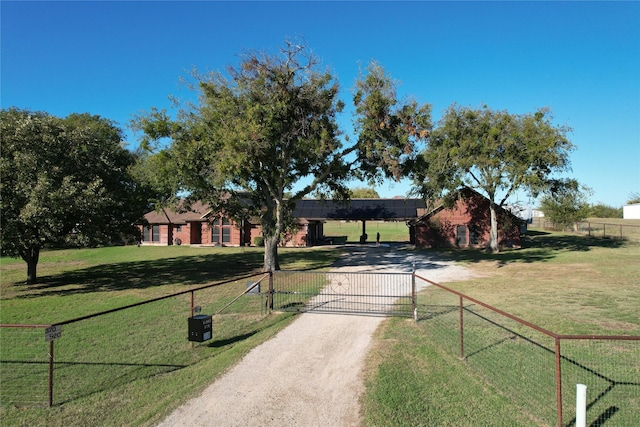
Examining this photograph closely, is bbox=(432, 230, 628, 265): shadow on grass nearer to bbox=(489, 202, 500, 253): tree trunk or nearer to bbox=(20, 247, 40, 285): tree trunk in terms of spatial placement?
bbox=(489, 202, 500, 253): tree trunk

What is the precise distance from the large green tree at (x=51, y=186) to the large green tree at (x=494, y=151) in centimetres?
2121

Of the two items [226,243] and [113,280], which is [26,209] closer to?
[113,280]

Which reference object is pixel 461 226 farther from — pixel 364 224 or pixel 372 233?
pixel 372 233

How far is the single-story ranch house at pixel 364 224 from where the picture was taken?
39.4 metres

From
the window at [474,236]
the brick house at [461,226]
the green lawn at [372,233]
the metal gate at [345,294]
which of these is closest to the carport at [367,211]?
the brick house at [461,226]

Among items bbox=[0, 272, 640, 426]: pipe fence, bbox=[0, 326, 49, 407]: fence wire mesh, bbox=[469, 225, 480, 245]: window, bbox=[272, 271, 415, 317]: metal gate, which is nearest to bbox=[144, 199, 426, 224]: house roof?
bbox=[469, 225, 480, 245]: window

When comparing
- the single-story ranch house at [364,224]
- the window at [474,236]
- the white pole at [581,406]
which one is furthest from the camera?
the window at [474,236]

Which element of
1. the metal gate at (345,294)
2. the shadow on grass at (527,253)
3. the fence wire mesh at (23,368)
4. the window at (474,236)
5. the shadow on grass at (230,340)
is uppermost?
the window at (474,236)

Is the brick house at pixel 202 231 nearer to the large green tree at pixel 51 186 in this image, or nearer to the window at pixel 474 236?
the window at pixel 474 236

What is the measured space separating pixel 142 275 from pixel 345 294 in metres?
15.5

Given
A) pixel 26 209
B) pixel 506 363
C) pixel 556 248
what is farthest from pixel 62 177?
pixel 556 248

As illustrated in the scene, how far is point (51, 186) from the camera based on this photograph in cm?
1706

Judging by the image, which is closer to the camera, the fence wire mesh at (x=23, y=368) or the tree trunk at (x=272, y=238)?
the fence wire mesh at (x=23, y=368)

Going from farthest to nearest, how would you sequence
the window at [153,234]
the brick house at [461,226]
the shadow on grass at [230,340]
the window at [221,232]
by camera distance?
the window at [153,234] < the window at [221,232] < the brick house at [461,226] < the shadow on grass at [230,340]
